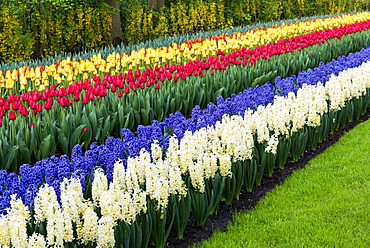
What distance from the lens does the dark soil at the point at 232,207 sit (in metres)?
3.66

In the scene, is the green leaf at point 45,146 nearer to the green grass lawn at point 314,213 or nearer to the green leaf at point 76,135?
the green leaf at point 76,135

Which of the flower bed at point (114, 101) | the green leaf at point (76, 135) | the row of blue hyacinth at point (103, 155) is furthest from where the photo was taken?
the green leaf at point (76, 135)

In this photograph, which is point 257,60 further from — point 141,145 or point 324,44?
point 141,145

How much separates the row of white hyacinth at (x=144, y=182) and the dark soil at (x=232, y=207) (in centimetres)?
40

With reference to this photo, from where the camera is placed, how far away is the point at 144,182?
357 centimetres

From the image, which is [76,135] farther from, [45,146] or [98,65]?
[98,65]

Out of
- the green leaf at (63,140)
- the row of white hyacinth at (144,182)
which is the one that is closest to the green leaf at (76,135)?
the green leaf at (63,140)

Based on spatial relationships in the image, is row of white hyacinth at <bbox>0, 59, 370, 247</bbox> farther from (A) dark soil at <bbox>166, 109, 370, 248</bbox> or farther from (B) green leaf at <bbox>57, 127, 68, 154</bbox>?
(B) green leaf at <bbox>57, 127, 68, 154</bbox>

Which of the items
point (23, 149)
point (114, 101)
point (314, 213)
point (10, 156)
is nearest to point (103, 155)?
point (10, 156)

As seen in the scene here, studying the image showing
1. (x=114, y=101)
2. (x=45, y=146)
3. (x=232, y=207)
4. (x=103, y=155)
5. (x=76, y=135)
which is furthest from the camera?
(x=114, y=101)

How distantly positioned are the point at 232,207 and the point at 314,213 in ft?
2.54

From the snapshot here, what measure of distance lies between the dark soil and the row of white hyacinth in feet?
1.32

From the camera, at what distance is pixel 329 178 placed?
193 inches

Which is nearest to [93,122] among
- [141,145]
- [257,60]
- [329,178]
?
[141,145]
